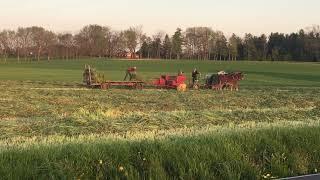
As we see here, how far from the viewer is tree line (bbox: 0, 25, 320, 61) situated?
161375 mm

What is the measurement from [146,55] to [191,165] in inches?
6624

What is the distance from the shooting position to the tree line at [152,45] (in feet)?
529

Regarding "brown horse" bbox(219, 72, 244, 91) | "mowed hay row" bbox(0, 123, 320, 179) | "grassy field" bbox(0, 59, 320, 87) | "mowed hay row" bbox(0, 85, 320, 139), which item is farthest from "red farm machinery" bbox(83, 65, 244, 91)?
"mowed hay row" bbox(0, 123, 320, 179)

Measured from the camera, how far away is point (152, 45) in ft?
583

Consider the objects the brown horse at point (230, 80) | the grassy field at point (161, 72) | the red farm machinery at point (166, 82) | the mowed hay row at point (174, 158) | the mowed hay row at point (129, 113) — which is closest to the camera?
the mowed hay row at point (174, 158)

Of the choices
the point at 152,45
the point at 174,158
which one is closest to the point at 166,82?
the point at 174,158

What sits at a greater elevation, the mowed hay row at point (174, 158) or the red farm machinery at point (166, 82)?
the mowed hay row at point (174, 158)

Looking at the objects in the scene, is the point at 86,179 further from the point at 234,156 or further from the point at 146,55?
the point at 146,55

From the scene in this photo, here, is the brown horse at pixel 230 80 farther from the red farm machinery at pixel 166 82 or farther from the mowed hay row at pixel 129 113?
the mowed hay row at pixel 129 113

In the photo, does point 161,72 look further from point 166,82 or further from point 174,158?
point 174,158

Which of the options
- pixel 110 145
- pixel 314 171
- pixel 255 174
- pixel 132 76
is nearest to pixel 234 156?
pixel 255 174

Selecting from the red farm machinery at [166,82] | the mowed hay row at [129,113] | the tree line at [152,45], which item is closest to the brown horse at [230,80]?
the red farm machinery at [166,82]

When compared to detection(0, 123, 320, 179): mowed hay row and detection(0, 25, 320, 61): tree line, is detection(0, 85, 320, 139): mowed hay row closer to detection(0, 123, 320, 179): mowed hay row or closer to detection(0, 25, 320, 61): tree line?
detection(0, 123, 320, 179): mowed hay row

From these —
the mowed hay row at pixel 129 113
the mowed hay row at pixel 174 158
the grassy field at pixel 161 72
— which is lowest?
the grassy field at pixel 161 72
